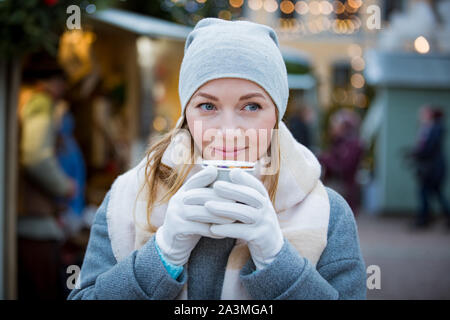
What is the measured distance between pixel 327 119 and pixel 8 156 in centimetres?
1026

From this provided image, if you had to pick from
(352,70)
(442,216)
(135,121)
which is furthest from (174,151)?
(352,70)

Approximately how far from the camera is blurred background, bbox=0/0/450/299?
321 cm

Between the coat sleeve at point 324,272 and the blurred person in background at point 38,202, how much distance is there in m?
2.71

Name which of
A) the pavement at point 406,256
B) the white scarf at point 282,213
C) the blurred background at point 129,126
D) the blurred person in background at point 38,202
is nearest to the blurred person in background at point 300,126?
the blurred background at point 129,126

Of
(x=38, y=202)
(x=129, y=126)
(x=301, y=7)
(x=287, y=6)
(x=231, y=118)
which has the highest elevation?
(x=287, y=6)

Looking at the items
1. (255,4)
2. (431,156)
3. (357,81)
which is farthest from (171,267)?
(357,81)

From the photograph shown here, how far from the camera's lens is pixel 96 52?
4750 mm

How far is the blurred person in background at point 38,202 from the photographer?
3.55m

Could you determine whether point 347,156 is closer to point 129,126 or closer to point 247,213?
point 129,126

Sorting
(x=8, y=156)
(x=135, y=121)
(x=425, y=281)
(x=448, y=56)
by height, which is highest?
(x=448, y=56)

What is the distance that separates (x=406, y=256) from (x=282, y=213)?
16.8 feet

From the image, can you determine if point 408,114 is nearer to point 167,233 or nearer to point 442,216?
point 442,216

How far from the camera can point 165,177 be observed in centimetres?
137

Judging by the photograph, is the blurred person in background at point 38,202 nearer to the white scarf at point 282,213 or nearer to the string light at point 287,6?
the white scarf at point 282,213
